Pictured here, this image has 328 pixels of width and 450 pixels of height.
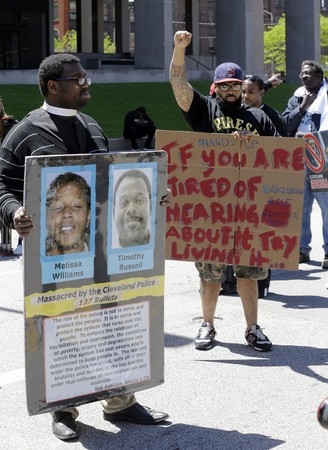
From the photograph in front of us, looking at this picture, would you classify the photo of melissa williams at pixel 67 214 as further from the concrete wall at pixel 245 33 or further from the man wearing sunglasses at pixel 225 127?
the concrete wall at pixel 245 33

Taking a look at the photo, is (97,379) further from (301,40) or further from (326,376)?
(301,40)

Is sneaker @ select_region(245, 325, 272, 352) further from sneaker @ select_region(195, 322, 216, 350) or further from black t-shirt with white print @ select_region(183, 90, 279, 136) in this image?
black t-shirt with white print @ select_region(183, 90, 279, 136)

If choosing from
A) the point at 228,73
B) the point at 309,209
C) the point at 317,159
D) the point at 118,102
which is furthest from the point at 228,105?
the point at 118,102

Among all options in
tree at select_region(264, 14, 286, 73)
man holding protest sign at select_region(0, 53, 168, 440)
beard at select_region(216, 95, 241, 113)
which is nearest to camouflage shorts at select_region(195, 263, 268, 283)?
beard at select_region(216, 95, 241, 113)

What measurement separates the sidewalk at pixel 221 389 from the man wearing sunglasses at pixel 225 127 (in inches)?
6.5

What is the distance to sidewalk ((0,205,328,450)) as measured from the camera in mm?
5137

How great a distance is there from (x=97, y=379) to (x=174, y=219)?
91.9 inches

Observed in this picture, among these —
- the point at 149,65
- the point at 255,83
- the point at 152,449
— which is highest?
the point at 149,65

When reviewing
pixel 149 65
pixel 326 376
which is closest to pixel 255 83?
pixel 326 376

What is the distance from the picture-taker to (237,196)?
23.0 ft

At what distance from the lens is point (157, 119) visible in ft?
105

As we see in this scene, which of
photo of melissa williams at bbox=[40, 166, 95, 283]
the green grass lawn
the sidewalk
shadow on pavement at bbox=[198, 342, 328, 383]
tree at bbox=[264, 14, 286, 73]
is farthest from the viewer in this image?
tree at bbox=[264, 14, 286, 73]

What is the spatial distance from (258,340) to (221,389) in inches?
39.8

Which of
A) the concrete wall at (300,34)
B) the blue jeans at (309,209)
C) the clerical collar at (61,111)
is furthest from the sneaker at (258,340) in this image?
the concrete wall at (300,34)
